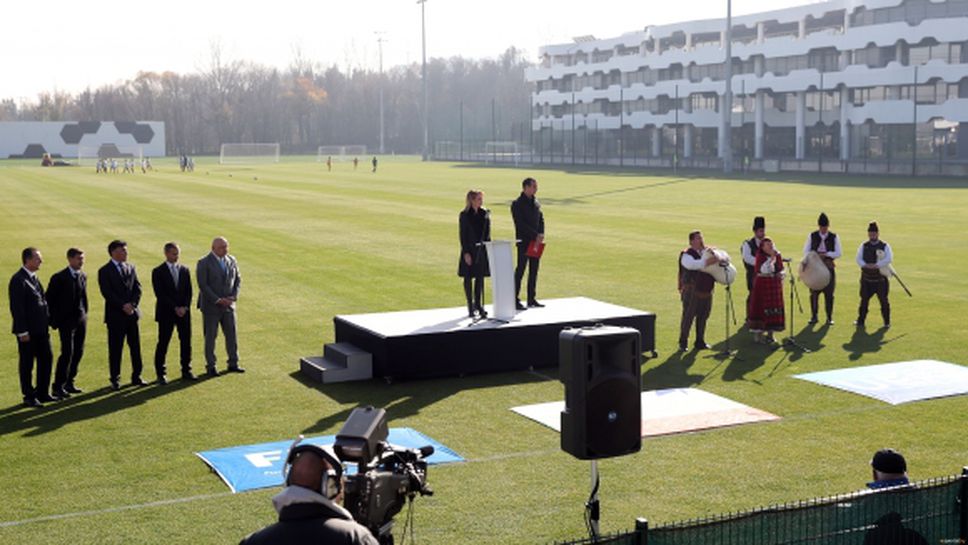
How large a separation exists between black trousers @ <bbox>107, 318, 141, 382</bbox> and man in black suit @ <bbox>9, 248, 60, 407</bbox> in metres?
0.93

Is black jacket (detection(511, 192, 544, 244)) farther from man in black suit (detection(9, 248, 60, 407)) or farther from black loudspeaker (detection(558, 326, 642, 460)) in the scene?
black loudspeaker (detection(558, 326, 642, 460))

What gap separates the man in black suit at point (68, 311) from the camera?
15133 millimetres

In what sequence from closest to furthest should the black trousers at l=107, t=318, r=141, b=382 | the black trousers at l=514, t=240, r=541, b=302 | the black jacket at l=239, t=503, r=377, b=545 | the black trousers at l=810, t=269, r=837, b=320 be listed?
1. the black jacket at l=239, t=503, r=377, b=545
2. the black trousers at l=107, t=318, r=141, b=382
3. the black trousers at l=514, t=240, r=541, b=302
4. the black trousers at l=810, t=269, r=837, b=320

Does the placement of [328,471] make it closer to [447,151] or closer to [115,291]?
[115,291]

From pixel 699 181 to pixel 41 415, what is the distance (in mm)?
A: 63287

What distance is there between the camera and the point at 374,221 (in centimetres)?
4366

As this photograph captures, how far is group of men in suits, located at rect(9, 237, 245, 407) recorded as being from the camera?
1463 centimetres

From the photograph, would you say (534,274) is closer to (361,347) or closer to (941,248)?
(361,347)

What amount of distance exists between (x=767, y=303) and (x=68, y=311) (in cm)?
1012

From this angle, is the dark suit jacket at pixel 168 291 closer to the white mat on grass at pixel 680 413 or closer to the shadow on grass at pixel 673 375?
the white mat on grass at pixel 680 413

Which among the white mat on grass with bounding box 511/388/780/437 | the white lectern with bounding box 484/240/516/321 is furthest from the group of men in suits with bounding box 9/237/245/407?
the white mat on grass with bounding box 511/388/780/437

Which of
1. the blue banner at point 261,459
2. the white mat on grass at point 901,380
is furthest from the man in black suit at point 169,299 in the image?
the white mat on grass at point 901,380

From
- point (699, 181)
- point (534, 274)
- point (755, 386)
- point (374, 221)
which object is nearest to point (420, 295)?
point (534, 274)

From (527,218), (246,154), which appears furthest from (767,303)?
(246,154)
